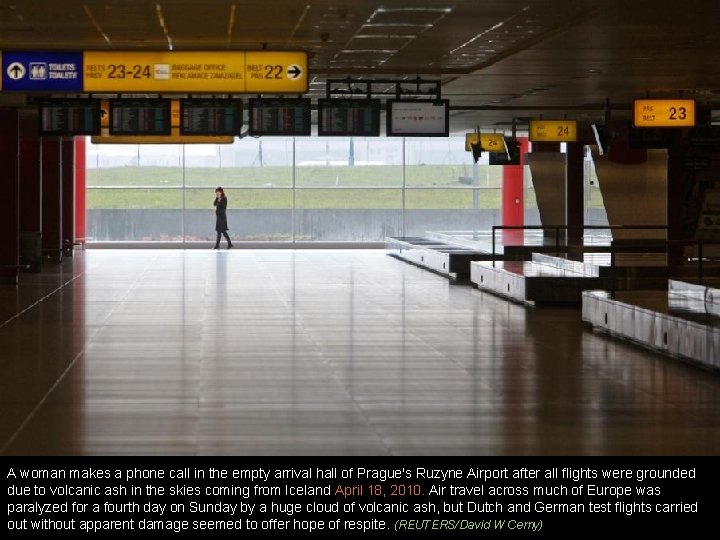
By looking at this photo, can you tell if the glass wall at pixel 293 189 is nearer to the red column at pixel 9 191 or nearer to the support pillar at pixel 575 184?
the support pillar at pixel 575 184

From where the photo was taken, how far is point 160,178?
46.5 meters

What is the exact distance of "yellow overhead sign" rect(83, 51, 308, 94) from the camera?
15.5 meters

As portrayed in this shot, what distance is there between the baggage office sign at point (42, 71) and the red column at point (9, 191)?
32.8ft

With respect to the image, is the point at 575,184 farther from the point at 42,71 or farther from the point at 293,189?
the point at 42,71

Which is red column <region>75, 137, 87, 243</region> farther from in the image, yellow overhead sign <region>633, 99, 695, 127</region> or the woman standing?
yellow overhead sign <region>633, 99, 695, 127</region>

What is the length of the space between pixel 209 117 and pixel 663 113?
25.3 ft

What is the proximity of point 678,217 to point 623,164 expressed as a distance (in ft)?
14.4

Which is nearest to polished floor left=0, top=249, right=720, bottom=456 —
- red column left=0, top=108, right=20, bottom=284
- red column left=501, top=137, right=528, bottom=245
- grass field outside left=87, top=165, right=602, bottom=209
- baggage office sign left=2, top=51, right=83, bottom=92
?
baggage office sign left=2, top=51, right=83, bottom=92

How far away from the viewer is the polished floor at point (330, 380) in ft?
30.0

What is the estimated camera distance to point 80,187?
4297 centimetres

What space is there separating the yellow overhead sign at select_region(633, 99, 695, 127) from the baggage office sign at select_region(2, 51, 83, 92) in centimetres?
1050

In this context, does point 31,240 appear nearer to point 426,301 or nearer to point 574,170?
point 426,301

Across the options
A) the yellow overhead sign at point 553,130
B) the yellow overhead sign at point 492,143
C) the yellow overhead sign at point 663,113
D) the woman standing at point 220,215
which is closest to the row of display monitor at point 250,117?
the yellow overhead sign at point 663,113

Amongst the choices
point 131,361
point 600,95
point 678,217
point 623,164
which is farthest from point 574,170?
point 131,361
